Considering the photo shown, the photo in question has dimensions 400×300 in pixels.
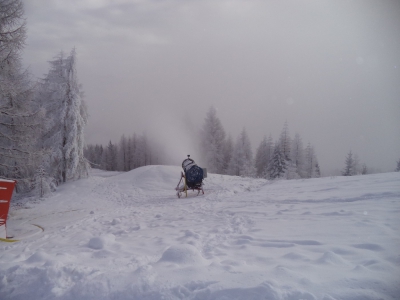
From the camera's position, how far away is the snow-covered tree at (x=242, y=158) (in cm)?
3641

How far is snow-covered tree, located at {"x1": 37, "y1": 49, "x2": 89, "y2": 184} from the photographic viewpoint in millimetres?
20578

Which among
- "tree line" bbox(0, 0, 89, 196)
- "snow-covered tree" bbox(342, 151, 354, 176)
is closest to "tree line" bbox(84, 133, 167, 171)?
"tree line" bbox(0, 0, 89, 196)

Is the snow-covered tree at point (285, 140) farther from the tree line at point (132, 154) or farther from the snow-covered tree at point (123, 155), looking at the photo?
the snow-covered tree at point (123, 155)

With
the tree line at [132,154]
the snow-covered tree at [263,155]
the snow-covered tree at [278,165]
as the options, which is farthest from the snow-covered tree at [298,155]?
the tree line at [132,154]

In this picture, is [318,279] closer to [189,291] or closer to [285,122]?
[189,291]

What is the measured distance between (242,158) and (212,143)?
5.38 m

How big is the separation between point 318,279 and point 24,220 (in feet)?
37.1

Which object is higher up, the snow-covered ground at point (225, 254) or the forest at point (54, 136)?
the forest at point (54, 136)

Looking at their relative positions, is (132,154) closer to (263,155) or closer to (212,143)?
(212,143)

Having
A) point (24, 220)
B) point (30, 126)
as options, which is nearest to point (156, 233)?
point (24, 220)

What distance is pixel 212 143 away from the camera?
1463 inches

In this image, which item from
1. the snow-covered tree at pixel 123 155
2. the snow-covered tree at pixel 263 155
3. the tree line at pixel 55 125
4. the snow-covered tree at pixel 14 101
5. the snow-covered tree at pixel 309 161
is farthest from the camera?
the snow-covered tree at pixel 123 155

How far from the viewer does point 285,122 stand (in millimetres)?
35875

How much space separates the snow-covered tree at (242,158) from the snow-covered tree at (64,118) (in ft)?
75.0
